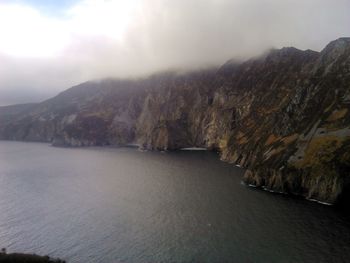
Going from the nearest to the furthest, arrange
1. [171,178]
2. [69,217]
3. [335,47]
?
[69,217] → [171,178] → [335,47]

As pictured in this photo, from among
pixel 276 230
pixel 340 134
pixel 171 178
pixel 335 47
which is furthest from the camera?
pixel 335 47

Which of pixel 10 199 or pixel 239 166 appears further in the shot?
pixel 239 166

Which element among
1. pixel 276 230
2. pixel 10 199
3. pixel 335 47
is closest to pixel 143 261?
pixel 276 230

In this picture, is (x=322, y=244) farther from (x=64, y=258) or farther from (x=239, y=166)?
A: (x=239, y=166)

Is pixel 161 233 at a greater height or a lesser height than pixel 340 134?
lesser

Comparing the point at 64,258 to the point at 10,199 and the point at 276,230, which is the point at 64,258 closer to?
the point at 276,230

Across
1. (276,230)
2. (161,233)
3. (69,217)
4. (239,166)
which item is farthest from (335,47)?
(69,217)

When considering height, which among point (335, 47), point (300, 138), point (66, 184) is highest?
point (335, 47)
